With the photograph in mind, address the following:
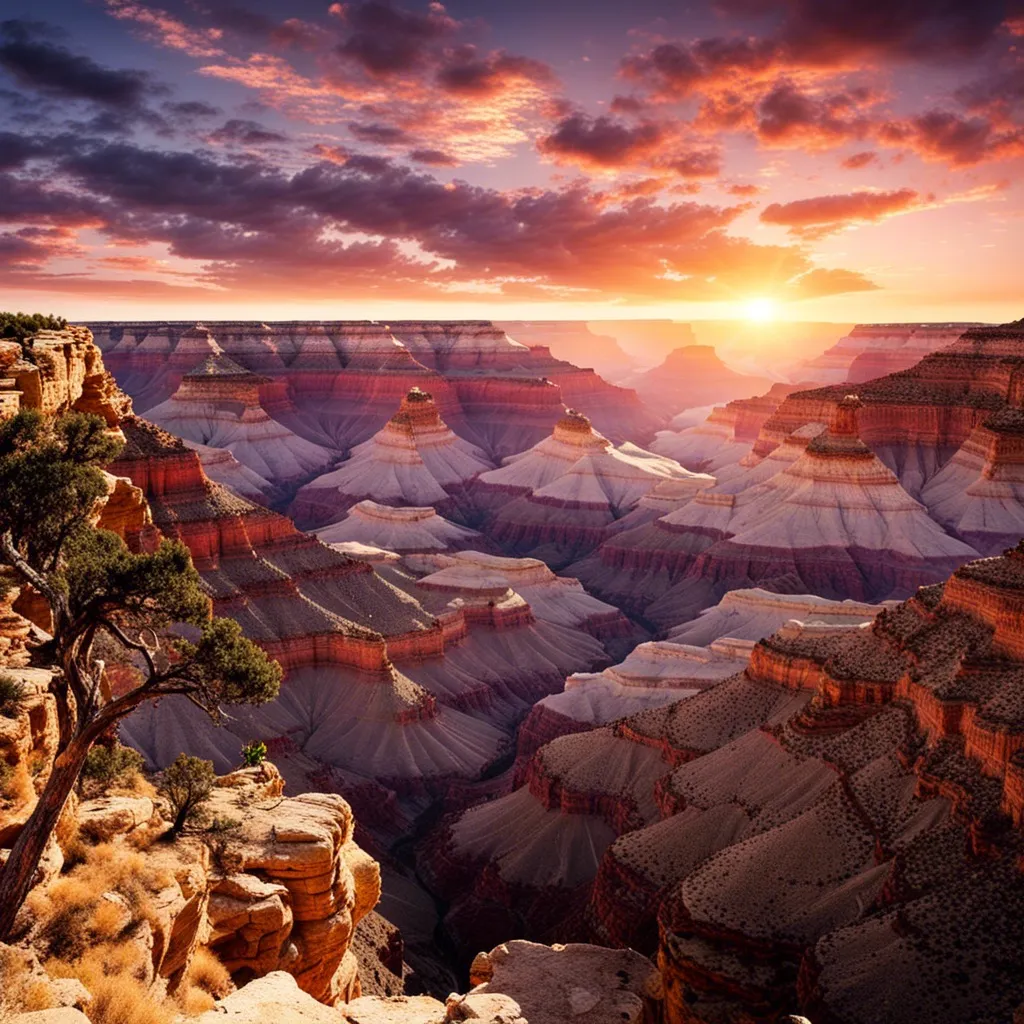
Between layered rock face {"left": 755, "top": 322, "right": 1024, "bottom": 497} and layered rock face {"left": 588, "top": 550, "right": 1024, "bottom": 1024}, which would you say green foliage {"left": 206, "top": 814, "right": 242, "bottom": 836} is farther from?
layered rock face {"left": 755, "top": 322, "right": 1024, "bottom": 497}

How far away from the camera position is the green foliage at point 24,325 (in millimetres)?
40312

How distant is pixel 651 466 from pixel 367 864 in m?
142

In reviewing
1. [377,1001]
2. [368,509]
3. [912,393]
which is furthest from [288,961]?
[912,393]

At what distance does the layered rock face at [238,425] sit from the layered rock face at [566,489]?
33.0 m

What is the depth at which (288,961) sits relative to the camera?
88.8 ft

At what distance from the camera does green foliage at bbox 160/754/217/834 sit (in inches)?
1113

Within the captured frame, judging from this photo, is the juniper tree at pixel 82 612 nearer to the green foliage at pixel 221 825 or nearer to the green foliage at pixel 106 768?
the green foliage at pixel 106 768

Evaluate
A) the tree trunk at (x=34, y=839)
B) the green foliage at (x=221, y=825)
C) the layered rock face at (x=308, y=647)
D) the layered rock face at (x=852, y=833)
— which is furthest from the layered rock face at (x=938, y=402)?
the tree trunk at (x=34, y=839)

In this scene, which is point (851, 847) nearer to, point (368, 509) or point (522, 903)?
point (522, 903)

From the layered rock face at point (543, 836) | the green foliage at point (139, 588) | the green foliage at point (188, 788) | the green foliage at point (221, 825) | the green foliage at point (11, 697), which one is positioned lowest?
the layered rock face at point (543, 836)

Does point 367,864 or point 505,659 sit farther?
point 505,659

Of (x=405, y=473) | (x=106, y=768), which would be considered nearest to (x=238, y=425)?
(x=405, y=473)

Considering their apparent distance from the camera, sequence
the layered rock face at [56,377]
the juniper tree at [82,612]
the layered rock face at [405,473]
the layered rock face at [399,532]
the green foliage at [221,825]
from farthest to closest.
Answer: the layered rock face at [405,473] < the layered rock face at [399,532] < the layered rock face at [56,377] < the green foliage at [221,825] < the juniper tree at [82,612]

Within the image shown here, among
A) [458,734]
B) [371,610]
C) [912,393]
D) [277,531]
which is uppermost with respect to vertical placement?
[912,393]
